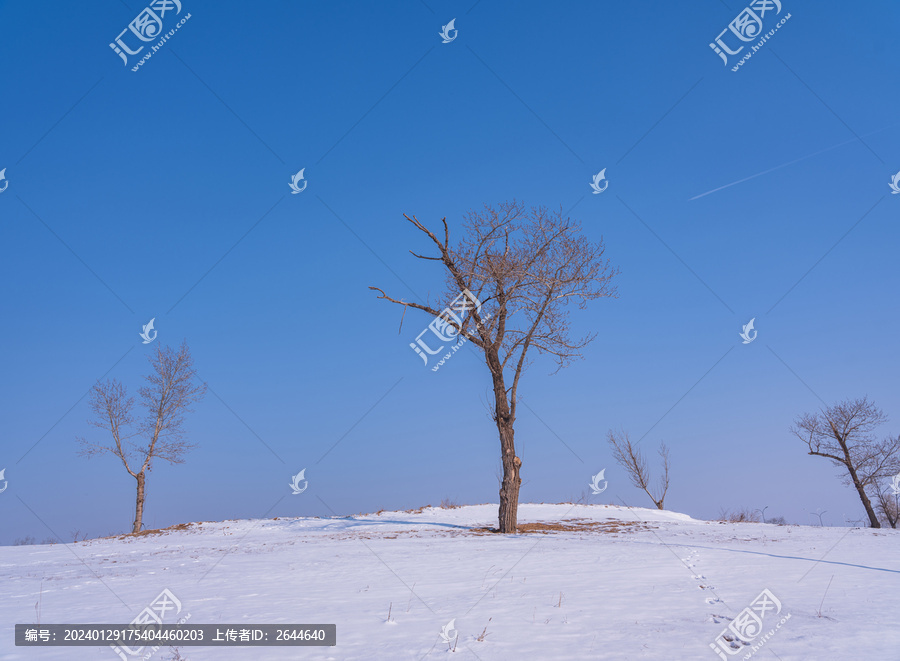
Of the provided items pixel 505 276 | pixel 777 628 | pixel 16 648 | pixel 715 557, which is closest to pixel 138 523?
pixel 505 276

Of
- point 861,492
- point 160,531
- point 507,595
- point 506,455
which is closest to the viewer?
point 507,595

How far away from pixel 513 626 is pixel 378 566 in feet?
12.9

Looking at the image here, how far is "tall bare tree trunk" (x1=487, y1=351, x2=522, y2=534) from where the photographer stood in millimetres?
14609

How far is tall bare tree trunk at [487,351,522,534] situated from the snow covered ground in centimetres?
276

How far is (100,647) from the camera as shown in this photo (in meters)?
4.43

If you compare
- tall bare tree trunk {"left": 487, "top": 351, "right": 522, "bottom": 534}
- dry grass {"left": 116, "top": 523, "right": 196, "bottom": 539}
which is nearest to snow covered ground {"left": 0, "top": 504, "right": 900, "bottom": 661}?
tall bare tree trunk {"left": 487, "top": 351, "right": 522, "bottom": 534}

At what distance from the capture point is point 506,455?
15039 millimetres

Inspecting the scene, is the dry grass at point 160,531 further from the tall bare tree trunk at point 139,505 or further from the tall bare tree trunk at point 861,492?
the tall bare tree trunk at point 861,492

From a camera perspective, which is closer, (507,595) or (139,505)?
(507,595)

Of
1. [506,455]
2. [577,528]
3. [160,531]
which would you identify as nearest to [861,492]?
[577,528]

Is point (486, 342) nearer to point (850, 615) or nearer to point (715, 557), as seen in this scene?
point (715, 557)

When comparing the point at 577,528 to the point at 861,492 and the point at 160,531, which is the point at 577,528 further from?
the point at 861,492

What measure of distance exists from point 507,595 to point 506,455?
9.21 m

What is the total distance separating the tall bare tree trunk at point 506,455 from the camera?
14.6 meters
